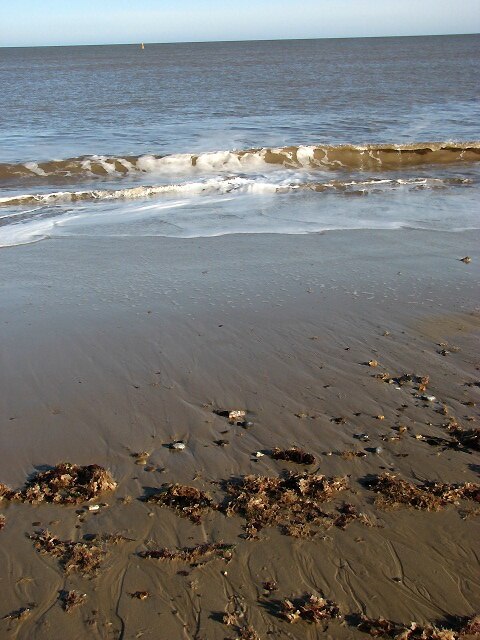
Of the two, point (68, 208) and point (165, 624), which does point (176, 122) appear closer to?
Answer: point (68, 208)

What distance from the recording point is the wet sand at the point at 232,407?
11.2 ft

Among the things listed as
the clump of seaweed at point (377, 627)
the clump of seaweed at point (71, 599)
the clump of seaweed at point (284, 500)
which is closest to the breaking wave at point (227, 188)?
the clump of seaweed at point (284, 500)

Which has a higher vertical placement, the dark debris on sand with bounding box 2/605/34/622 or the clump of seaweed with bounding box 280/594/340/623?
the dark debris on sand with bounding box 2/605/34/622

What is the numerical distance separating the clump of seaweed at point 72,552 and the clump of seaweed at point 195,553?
252 mm

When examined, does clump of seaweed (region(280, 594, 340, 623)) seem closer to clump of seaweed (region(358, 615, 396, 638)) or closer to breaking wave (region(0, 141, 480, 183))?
clump of seaweed (region(358, 615, 396, 638))

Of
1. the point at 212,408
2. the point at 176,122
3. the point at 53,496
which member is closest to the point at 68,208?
the point at 212,408

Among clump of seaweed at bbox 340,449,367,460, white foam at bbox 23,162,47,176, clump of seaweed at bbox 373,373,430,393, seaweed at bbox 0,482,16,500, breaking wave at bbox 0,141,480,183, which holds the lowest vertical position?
breaking wave at bbox 0,141,480,183

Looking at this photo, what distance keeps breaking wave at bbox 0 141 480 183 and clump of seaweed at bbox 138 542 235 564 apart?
13.4 metres

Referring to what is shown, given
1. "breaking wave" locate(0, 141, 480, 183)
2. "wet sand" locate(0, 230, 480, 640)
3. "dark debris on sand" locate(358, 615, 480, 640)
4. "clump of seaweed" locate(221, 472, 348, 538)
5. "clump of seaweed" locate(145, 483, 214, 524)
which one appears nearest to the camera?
"dark debris on sand" locate(358, 615, 480, 640)

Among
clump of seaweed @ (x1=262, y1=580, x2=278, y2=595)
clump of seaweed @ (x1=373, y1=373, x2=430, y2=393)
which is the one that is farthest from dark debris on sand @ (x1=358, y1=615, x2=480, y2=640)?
clump of seaweed @ (x1=373, y1=373, x2=430, y2=393)

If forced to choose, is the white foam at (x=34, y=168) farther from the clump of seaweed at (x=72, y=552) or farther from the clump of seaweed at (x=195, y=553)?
the clump of seaweed at (x=195, y=553)

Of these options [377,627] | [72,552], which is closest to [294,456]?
[377,627]

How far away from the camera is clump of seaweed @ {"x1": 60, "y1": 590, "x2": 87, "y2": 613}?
131 inches

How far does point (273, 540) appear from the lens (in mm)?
3779
